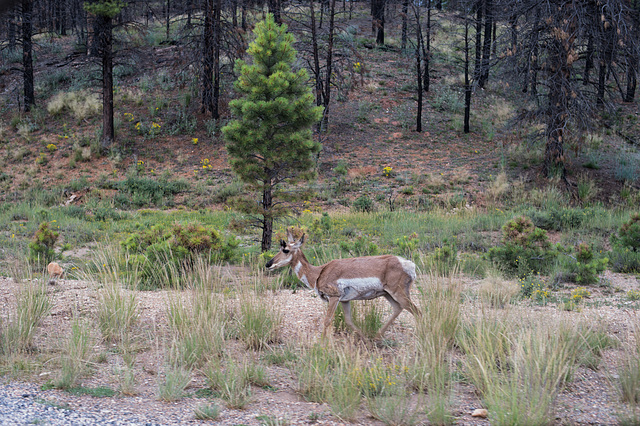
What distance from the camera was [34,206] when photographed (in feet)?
68.1

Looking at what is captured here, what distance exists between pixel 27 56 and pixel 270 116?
24.1 meters

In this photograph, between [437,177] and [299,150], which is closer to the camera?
[299,150]

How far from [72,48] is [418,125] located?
2608cm

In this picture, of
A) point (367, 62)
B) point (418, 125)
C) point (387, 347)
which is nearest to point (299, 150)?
point (387, 347)

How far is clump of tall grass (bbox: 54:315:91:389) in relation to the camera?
17.9ft

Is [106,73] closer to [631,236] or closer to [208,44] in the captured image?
[208,44]

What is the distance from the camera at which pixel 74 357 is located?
5711 millimetres

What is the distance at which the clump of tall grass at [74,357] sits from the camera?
5469mm

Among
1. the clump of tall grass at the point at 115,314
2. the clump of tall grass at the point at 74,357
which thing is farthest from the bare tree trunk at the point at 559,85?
the clump of tall grass at the point at 74,357

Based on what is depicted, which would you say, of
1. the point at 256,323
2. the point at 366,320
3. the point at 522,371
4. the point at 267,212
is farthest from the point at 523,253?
the point at 256,323

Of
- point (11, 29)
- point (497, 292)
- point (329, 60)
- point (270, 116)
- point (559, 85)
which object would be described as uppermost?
point (11, 29)

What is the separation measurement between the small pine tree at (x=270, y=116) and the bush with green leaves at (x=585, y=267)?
5.58 meters

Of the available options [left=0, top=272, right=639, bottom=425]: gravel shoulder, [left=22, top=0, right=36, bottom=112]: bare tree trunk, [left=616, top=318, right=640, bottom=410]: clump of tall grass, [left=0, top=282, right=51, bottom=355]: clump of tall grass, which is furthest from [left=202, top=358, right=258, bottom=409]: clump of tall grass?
[left=22, top=0, right=36, bottom=112]: bare tree trunk

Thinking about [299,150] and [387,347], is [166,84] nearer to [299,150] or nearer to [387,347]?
[299,150]
